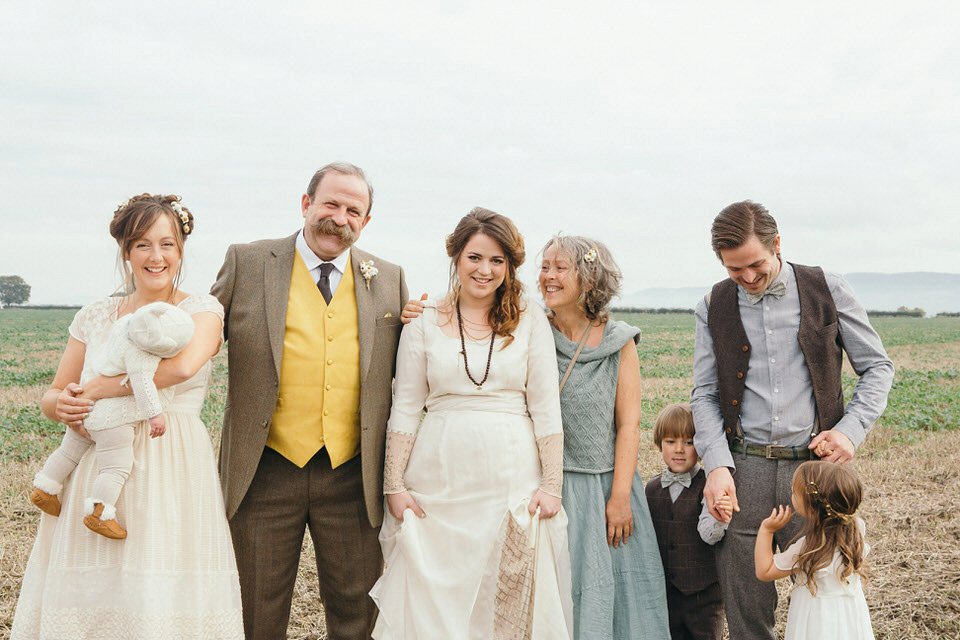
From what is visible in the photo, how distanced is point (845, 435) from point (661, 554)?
1187 millimetres

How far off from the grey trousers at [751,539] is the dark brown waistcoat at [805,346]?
220 mm

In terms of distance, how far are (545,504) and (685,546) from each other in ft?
3.21

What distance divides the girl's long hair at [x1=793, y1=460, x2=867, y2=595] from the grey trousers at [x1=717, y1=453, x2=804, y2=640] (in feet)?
0.75

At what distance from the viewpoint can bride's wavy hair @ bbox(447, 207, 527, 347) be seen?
12.5 ft

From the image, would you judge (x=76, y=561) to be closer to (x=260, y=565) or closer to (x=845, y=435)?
(x=260, y=565)

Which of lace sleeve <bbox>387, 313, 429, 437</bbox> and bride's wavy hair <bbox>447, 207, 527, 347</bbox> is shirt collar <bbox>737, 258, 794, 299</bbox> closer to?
bride's wavy hair <bbox>447, 207, 527, 347</bbox>

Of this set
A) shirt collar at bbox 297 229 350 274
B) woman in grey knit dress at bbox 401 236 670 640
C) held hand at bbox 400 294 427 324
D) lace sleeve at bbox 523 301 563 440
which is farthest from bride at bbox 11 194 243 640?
lace sleeve at bbox 523 301 563 440

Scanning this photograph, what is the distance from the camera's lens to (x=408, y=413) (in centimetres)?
391

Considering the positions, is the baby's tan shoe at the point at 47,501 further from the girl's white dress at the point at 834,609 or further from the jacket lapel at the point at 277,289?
the girl's white dress at the point at 834,609

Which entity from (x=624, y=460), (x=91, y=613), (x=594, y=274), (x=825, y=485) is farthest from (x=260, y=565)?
(x=825, y=485)

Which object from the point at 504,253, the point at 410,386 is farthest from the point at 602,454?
the point at 504,253

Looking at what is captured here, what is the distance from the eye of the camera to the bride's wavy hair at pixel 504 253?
3824 mm

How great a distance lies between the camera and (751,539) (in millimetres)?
3898

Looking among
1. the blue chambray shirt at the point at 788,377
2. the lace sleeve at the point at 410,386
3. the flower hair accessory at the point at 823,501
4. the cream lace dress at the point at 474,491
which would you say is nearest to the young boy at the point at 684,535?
the blue chambray shirt at the point at 788,377
